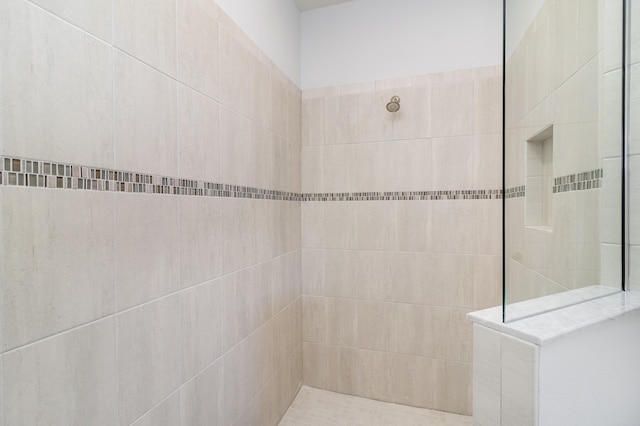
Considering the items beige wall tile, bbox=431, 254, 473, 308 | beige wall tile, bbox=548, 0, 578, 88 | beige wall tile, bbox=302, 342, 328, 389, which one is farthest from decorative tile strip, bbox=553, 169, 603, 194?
beige wall tile, bbox=302, 342, 328, 389

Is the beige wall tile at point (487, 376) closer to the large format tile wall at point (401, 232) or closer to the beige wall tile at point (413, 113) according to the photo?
the large format tile wall at point (401, 232)

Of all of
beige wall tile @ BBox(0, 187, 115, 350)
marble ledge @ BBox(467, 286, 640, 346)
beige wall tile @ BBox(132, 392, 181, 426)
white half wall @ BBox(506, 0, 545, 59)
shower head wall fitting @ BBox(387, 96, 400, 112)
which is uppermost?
shower head wall fitting @ BBox(387, 96, 400, 112)

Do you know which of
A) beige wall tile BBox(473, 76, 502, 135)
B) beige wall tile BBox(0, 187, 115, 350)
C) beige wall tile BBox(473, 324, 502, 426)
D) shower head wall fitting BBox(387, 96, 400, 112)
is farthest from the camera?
shower head wall fitting BBox(387, 96, 400, 112)

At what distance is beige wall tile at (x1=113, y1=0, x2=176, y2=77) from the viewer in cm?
85

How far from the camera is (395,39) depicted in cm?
207

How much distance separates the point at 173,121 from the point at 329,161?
4.20 ft

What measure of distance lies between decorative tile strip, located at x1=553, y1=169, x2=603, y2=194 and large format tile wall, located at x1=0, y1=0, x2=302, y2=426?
4.32ft

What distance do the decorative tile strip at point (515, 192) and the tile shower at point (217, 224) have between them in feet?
2.99

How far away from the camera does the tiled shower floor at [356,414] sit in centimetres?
188

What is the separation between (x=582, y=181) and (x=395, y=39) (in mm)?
1540

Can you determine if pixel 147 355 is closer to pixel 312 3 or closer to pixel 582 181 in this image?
pixel 582 181

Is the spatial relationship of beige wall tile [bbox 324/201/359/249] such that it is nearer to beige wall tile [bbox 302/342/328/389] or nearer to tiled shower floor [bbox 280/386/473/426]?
beige wall tile [bbox 302/342/328/389]

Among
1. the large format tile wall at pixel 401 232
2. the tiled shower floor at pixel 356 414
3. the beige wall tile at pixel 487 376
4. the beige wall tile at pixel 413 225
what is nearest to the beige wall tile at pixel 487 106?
the large format tile wall at pixel 401 232

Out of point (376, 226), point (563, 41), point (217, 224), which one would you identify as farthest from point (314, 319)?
point (563, 41)
